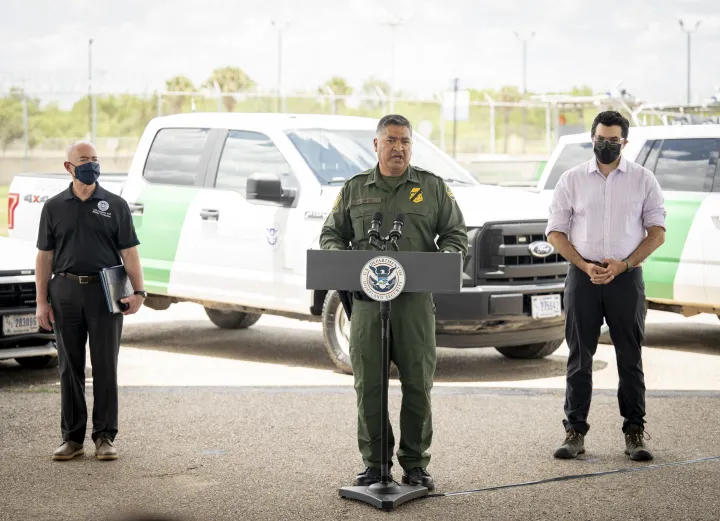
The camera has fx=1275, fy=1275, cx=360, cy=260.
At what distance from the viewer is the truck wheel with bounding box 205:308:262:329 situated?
43.1ft

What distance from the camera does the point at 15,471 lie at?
688 cm

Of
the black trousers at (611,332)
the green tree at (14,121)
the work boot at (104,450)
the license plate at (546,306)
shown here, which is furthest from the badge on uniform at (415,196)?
the green tree at (14,121)

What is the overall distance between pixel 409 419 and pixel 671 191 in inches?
224

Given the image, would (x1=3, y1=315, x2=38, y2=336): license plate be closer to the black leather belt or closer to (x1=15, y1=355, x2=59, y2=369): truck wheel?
(x1=15, y1=355, x2=59, y2=369): truck wheel

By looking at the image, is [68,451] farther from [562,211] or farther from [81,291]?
[562,211]

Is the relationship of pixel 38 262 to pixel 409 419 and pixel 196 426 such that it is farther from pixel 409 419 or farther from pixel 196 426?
pixel 409 419

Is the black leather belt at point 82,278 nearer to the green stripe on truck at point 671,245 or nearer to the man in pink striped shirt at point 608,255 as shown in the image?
the man in pink striped shirt at point 608,255

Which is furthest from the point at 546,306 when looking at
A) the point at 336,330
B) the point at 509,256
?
→ the point at 336,330

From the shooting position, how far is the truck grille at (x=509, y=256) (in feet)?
32.3

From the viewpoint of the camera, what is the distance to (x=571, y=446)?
717 centimetres

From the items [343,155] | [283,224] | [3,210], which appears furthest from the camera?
[3,210]

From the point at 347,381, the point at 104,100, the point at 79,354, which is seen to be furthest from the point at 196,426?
the point at 104,100

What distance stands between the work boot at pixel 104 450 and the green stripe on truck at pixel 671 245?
18.9ft

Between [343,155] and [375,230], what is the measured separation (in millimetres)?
4946
